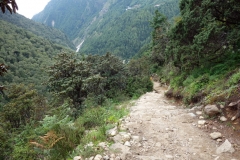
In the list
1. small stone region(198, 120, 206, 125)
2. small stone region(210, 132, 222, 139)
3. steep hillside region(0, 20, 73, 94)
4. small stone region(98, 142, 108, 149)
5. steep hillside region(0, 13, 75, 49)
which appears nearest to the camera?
small stone region(98, 142, 108, 149)

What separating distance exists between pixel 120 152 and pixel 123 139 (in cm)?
68

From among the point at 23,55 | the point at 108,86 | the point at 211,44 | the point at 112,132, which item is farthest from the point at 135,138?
the point at 23,55

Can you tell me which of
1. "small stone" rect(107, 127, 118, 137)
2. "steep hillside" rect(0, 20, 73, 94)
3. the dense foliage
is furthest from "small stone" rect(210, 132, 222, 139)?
"steep hillside" rect(0, 20, 73, 94)

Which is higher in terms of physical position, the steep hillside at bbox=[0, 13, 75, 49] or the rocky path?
the steep hillside at bbox=[0, 13, 75, 49]

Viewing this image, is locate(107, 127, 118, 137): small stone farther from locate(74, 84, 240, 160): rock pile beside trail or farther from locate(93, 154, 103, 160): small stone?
locate(93, 154, 103, 160): small stone

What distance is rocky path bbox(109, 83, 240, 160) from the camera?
167 inches

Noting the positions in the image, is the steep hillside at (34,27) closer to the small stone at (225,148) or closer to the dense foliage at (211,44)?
the dense foliage at (211,44)

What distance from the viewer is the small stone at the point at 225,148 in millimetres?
4220

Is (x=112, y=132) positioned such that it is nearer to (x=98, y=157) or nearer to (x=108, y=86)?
(x=98, y=157)

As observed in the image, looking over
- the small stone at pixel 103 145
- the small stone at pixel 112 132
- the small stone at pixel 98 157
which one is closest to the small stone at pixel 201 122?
the small stone at pixel 112 132

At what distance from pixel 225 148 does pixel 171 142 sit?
129 centimetres

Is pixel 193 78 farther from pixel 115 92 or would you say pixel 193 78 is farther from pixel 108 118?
pixel 115 92

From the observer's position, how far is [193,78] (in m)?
10.3

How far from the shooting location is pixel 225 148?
432cm
